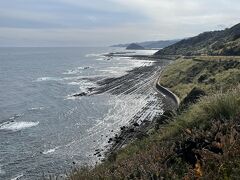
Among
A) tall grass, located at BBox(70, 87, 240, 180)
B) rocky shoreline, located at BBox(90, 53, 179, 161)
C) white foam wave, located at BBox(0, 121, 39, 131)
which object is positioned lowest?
white foam wave, located at BBox(0, 121, 39, 131)

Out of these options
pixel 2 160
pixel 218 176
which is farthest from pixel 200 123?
pixel 2 160

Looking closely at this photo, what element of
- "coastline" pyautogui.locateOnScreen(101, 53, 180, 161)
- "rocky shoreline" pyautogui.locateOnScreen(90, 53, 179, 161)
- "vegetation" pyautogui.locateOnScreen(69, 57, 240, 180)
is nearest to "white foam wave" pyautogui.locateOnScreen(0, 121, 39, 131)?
"rocky shoreline" pyautogui.locateOnScreen(90, 53, 179, 161)

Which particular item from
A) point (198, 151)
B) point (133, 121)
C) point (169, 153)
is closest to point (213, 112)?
point (169, 153)

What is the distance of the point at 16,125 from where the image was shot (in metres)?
40.9

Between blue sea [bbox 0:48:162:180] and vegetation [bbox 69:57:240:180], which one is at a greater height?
vegetation [bbox 69:57:240:180]

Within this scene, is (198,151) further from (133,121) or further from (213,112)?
(133,121)

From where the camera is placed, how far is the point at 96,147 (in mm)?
31609

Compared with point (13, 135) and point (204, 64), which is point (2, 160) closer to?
point (13, 135)

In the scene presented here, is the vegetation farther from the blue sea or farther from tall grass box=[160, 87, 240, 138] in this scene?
the blue sea

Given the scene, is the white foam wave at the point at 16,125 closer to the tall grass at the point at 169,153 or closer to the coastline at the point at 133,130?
the coastline at the point at 133,130

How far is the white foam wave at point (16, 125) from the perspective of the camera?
39344 mm

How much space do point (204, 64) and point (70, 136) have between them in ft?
115

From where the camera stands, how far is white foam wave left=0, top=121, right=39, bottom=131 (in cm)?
3934

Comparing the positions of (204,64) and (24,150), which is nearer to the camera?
(24,150)
